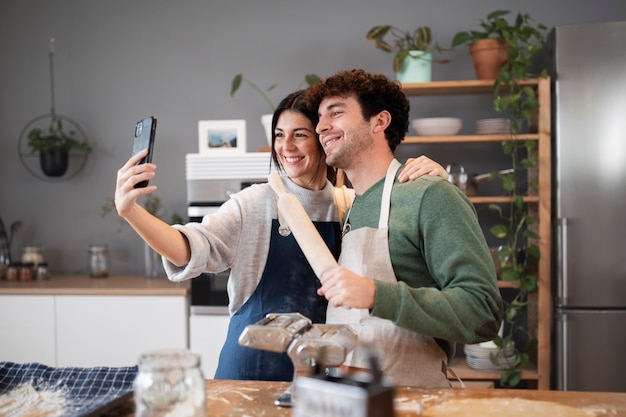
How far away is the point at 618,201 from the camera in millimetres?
3068

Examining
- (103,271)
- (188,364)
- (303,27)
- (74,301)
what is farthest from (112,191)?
(188,364)

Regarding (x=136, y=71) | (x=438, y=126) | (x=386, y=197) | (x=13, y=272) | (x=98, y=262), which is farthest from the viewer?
(x=136, y=71)

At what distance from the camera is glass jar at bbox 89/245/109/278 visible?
367 centimetres

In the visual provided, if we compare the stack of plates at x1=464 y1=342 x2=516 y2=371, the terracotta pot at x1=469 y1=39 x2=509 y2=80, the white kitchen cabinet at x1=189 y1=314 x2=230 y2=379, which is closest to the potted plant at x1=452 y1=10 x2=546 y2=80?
the terracotta pot at x1=469 y1=39 x2=509 y2=80

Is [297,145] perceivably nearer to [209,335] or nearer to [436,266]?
[436,266]

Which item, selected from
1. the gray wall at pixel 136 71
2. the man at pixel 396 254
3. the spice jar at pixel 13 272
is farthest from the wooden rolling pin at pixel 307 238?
the spice jar at pixel 13 272

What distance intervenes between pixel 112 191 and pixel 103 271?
1.69 feet

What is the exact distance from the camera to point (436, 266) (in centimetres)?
144

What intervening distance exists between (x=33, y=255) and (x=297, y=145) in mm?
2508

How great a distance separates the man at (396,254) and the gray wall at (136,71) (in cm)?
208

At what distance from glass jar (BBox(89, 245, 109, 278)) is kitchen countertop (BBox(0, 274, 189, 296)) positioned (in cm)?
9

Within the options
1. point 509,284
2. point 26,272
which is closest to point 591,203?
point 509,284

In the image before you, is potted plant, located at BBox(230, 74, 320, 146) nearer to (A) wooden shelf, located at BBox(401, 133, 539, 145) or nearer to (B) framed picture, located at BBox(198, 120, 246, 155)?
(B) framed picture, located at BBox(198, 120, 246, 155)

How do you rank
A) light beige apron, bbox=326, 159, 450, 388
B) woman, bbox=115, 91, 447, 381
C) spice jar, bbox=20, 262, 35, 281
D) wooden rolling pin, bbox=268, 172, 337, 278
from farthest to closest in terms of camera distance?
spice jar, bbox=20, 262, 35, 281, woman, bbox=115, 91, 447, 381, light beige apron, bbox=326, 159, 450, 388, wooden rolling pin, bbox=268, 172, 337, 278
